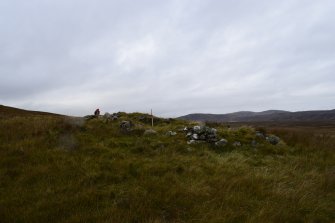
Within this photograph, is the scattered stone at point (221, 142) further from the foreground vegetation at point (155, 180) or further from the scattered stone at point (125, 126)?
the scattered stone at point (125, 126)

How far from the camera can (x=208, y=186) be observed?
6051mm

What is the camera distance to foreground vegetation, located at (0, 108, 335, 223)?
4957mm

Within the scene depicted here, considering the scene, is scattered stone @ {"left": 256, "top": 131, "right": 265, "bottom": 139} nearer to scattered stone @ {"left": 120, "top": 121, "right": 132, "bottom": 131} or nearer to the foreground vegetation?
the foreground vegetation

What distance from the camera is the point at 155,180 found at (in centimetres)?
641

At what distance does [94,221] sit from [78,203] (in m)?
0.78

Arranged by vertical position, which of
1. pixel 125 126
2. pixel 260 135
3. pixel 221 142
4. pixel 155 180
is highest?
pixel 125 126

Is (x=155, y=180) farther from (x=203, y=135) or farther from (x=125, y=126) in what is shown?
(x=125, y=126)

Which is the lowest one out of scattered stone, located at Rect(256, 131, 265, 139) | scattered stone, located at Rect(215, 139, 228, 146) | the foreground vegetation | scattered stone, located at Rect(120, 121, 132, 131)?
the foreground vegetation

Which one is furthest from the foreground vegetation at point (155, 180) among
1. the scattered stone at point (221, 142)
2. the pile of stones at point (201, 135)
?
the pile of stones at point (201, 135)

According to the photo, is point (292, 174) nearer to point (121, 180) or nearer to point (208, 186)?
point (208, 186)

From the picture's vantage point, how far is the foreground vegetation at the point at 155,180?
16.3 feet

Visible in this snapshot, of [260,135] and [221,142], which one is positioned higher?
[260,135]

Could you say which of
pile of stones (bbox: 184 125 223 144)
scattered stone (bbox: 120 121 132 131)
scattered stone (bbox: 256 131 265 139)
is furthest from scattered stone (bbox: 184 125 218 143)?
scattered stone (bbox: 120 121 132 131)

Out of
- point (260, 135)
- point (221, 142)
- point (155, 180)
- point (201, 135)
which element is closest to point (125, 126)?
point (201, 135)
